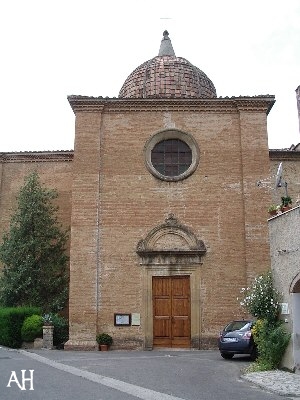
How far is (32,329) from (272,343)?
376 inches

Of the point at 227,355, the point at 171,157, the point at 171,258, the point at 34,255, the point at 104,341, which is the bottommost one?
the point at 227,355

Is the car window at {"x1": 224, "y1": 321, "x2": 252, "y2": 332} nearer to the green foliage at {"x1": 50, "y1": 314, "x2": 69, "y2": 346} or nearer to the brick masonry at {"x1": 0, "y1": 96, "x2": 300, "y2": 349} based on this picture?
the brick masonry at {"x1": 0, "y1": 96, "x2": 300, "y2": 349}

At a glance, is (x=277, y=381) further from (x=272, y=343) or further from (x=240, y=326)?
(x=240, y=326)

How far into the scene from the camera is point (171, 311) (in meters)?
18.9

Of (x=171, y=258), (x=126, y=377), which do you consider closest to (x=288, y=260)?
(x=126, y=377)

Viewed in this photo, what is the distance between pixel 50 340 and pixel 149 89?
12620 mm

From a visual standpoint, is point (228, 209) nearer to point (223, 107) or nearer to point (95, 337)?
point (223, 107)

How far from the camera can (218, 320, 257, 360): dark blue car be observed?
1549cm

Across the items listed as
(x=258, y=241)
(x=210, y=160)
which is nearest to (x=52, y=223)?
(x=210, y=160)

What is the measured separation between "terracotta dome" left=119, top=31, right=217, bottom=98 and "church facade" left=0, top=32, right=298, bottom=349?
427 centimetres

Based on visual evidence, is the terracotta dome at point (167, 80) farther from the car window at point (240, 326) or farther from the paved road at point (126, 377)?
the paved road at point (126, 377)

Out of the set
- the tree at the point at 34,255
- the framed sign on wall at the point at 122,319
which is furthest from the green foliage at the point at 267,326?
the tree at the point at 34,255

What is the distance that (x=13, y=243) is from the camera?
2169 cm

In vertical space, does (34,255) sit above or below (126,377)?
above
